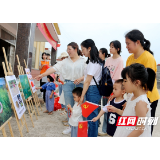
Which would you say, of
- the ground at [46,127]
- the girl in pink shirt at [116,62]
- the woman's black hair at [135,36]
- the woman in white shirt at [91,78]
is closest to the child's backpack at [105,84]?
the woman in white shirt at [91,78]

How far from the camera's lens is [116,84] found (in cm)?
197

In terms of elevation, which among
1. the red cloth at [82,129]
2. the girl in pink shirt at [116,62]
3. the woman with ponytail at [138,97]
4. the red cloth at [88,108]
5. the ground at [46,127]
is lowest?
the ground at [46,127]

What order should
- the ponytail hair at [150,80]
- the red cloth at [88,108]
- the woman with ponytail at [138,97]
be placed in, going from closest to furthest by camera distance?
the woman with ponytail at [138,97], the ponytail hair at [150,80], the red cloth at [88,108]

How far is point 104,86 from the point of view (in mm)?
2232

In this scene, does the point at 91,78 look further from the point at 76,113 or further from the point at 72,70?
the point at 76,113

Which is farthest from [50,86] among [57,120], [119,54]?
[119,54]

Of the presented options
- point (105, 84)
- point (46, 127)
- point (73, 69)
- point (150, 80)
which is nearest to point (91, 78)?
point (105, 84)

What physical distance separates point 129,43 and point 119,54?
100cm

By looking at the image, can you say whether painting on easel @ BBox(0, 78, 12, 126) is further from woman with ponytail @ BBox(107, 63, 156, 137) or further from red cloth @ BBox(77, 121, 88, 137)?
woman with ponytail @ BBox(107, 63, 156, 137)

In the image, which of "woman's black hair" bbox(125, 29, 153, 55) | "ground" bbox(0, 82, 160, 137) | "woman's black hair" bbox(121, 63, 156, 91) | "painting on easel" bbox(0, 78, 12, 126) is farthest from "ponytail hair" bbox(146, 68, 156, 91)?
"ground" bbox(0, 82, 160, 137)

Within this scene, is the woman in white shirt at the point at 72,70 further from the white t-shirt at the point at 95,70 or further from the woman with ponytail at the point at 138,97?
the woman with ponytail at the point at 138,97

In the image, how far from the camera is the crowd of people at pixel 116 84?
4.37 feet

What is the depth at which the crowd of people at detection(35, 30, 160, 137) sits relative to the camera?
133cm
